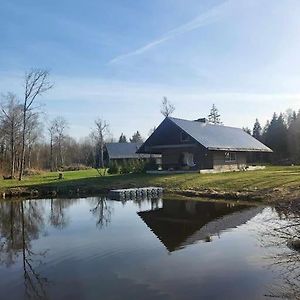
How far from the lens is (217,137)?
38.9m

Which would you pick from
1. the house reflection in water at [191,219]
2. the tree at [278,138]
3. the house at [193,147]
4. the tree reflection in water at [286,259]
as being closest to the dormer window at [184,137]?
the house at [193,147]

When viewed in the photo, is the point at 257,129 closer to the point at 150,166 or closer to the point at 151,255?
the point at 150,166

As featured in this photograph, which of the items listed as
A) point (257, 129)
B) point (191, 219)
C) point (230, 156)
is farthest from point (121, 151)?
point (191, 219)

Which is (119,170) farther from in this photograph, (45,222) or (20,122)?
(45,222)

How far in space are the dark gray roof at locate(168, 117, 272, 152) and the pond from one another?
15.4m

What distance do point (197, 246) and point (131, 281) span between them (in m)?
3.84

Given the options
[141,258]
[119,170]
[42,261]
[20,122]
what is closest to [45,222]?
[42,261]

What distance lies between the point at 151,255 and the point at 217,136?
2849 cm

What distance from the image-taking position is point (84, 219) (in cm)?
1934

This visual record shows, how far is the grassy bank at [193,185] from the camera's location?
24.5 m

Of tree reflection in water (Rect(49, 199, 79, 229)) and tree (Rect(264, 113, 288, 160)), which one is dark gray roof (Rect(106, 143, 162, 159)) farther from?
tree reflection in water (Rect(49, 199, 79, 229))

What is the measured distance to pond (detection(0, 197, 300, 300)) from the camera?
29.4 ft

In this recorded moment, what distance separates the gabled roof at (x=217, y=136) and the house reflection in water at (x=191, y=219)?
12.8m

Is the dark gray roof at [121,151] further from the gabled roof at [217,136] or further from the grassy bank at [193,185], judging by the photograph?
the grassy bank at [193,185]
